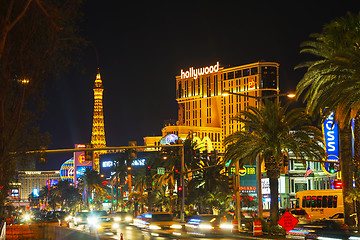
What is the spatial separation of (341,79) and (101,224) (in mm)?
22078

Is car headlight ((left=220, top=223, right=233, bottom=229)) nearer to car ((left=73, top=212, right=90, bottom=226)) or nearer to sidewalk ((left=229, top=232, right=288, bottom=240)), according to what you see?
sidewalk ((left=229, top=232, right=288, bottom=240))

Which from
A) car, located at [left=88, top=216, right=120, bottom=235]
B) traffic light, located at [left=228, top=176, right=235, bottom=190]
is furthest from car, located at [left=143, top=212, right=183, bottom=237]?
traffic light, located at [left=228, top=176, right=235, bottom=190]

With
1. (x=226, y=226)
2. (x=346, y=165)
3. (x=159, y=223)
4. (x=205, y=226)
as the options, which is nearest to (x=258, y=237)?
(x=205, y=226)

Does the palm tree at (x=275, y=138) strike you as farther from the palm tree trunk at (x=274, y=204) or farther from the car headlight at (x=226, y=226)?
the car headlight at (x=226, y=226)

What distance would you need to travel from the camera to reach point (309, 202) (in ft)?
190

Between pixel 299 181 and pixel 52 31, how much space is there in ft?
333

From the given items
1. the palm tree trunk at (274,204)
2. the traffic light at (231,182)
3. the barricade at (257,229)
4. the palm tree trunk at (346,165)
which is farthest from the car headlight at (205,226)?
the palm tree trunk at (346,165)

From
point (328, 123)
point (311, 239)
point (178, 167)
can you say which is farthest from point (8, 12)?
point (178, 167)

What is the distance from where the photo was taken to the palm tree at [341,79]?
97.0 feet

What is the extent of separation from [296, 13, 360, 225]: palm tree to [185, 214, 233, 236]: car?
31.2 feet

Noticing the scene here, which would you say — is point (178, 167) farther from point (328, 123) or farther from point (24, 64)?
point (24, 64)

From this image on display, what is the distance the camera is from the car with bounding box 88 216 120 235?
41.7 m

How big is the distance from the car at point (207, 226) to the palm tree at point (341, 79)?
31.2 ft

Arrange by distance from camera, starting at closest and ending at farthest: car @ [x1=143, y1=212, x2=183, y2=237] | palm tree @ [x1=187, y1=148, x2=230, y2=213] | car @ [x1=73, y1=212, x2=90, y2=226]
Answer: car @ [x1=143, y1=212, x2=183, y2=237] < car @ [x1=73, y1=212, x2=90, y2=226] < palm tree @ [x1=187, y1=148, x2=230, y2=213]
